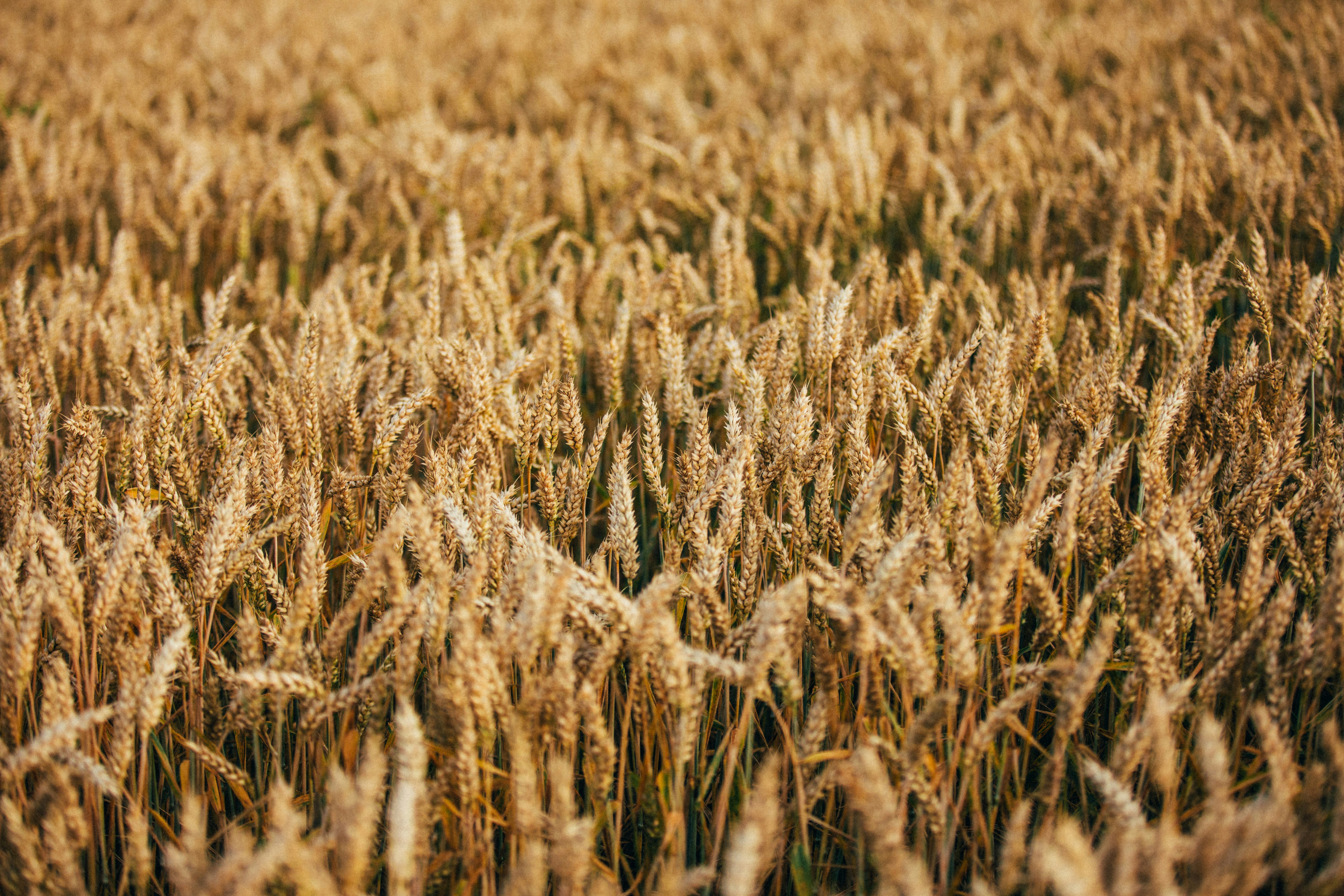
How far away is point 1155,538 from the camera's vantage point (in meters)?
1.24

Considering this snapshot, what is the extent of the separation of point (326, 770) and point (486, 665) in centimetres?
52

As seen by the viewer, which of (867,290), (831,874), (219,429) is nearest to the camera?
(831,874)

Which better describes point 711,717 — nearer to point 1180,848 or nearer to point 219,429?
point 1180,848

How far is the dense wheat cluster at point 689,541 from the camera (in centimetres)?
111

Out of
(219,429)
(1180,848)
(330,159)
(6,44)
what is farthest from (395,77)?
(1180,848)

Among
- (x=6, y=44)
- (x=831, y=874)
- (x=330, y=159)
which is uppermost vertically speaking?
(x=6, y=44)

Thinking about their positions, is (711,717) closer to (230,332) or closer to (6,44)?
(230,332)

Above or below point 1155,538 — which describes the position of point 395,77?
above

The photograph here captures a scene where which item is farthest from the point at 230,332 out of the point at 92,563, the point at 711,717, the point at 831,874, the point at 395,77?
the point at 395,77

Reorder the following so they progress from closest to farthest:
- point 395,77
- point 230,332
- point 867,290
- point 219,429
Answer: point 219,429 < point 230,332 < point 867,290 < point 395,77

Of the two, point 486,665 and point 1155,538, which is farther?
point 1155,538

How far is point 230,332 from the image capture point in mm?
2047

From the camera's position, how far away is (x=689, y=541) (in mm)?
1563

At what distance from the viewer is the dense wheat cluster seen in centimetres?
111
